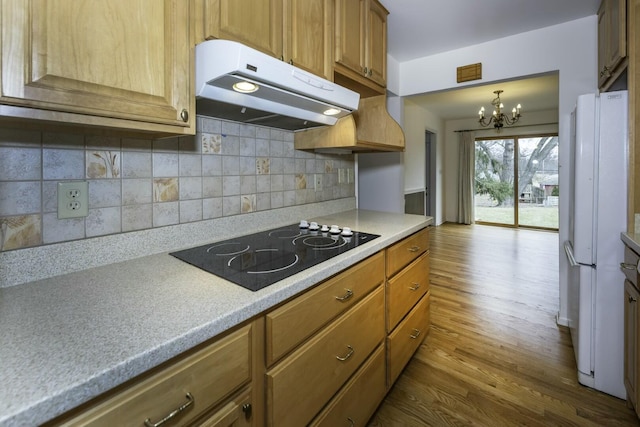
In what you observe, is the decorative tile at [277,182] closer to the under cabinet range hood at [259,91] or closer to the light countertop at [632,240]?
the under cabinet range hood at [259,91]

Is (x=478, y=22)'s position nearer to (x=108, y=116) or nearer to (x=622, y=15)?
(x=622, y=15)

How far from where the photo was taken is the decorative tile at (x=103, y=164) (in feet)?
3.32

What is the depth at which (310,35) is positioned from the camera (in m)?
1.41

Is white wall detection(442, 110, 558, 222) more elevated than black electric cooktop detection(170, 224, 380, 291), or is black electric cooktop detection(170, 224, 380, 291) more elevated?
white wall detection(442, 110, 558, 222)

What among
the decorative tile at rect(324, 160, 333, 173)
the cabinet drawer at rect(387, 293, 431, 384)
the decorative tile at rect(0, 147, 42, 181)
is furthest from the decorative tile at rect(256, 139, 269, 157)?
the cabinet drawer at rect(387, 293, 431, 384)

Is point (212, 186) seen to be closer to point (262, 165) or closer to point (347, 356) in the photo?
point (262, 165)

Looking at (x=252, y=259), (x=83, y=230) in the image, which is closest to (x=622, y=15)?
(x=252, y=259)

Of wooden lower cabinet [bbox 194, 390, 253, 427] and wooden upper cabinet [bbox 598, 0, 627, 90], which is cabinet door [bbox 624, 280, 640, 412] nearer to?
wooden upper cabinet [bbox 598, 0, 627, 90]

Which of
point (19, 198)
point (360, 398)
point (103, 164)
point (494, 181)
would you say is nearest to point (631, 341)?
point (360, 398)

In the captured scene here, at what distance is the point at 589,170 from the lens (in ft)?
5.13

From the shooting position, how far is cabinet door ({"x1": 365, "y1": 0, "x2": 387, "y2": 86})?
1867 mm

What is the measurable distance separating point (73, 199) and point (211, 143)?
0.58 metres

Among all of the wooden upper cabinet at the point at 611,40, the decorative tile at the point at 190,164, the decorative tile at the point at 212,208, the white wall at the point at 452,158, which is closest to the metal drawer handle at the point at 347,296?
the decorative tile at the point at 212,208

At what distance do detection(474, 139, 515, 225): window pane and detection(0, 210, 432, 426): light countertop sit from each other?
21.8 ft
